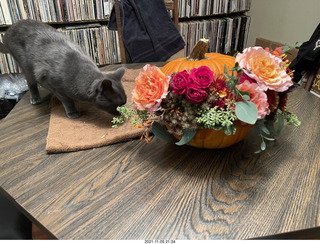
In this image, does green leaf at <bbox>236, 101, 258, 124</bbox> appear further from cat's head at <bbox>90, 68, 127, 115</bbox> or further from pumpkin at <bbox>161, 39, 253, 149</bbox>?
cat's head at <bbox>90, 68, 127, 115</bbox>

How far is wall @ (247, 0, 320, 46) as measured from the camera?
1994 millimetres

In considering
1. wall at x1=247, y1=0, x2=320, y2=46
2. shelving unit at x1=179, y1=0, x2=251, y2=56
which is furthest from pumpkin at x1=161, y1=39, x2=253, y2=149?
wall at x1=247, y1=0, x2=320, y2=46

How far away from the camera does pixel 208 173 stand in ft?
2.12

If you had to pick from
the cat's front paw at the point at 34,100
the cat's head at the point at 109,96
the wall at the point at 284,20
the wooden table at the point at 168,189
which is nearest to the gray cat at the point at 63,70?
the cat's head at the point at 109,96

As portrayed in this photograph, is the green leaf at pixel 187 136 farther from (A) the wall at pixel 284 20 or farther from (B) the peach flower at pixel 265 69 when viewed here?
(A) the wall at pixel 284 20

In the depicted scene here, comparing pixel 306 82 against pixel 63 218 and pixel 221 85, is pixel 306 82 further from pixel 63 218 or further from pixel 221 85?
pixel 63 218

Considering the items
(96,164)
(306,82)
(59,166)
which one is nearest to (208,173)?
(96,164)

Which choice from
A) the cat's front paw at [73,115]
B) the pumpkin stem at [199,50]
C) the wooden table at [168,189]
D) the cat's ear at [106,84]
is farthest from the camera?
the cat's front paw at [73,115]

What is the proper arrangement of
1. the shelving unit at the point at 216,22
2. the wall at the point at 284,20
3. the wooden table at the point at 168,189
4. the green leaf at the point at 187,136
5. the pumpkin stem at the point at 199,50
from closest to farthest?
the wooden table at the point at 168,189, the green leaf at the point at 187,136, the pumpkin stem at the point at 199,50, the wall at the point at 284,20, the shelving unit at the point at 216,22

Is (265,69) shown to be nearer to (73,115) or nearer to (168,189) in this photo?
(168,189)

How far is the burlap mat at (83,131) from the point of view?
786 millimetres

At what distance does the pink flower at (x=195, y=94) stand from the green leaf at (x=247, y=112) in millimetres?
85

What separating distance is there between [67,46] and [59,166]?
2.08ft

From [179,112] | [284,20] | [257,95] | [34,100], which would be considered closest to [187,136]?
[179,112]
